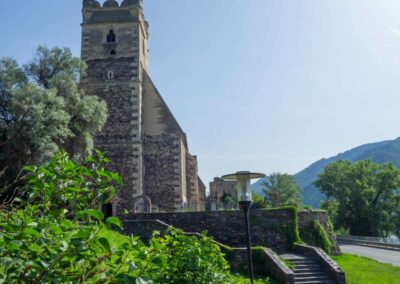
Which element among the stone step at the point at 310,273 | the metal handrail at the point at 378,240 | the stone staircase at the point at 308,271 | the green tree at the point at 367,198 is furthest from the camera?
the green tree at the point at 367,198

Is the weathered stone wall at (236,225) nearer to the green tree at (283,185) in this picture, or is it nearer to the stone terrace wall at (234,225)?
the stone terrace wall at (234,225)

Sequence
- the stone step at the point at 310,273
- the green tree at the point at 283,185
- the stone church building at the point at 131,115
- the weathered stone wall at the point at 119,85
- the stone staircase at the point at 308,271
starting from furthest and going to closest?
the green tree at the point at 283,185 < the stone church building at the point at 131,115 < the weathered stone wall at the point at 119,85 < the stone step at the point at 310,273 < the stone staircase at the point at 308,271

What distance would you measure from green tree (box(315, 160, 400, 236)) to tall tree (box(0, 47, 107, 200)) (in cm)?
3633

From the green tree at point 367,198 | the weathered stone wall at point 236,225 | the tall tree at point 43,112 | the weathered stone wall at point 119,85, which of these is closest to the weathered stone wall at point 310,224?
the weathered stone wall at point 236,225

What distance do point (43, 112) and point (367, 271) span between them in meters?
18.7

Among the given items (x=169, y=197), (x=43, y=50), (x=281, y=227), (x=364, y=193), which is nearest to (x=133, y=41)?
(x=43, y=50)

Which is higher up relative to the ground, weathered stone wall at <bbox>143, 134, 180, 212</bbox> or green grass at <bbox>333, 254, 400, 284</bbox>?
weathered stone wall at <bbox>143, 134, 180, 212</bbox>

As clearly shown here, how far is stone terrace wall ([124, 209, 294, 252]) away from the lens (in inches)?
837

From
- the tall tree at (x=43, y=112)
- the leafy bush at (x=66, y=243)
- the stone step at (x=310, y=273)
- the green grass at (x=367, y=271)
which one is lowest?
the green grass at (x=367, y=271)

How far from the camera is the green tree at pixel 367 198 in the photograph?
154 feet

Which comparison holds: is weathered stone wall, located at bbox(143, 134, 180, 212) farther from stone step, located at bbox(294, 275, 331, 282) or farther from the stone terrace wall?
stone step, located at bbox(294, 275, 331, 282)

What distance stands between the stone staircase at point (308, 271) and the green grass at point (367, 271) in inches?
42.3

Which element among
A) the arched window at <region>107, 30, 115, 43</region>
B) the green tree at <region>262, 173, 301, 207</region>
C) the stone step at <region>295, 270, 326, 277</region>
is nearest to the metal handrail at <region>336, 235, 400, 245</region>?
the stone step at <region>295, 270, 326, 277</region>

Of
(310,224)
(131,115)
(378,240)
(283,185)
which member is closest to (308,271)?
(310,224)
